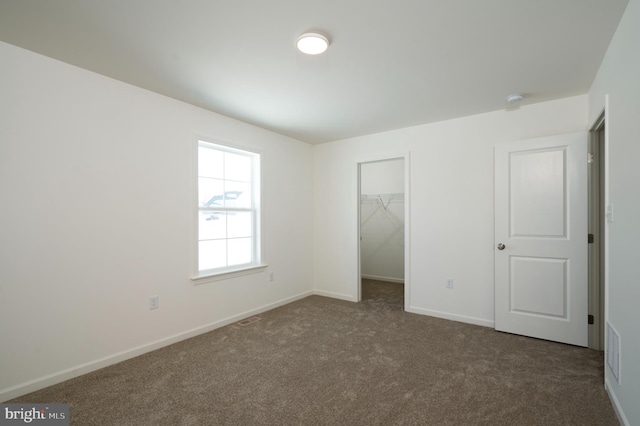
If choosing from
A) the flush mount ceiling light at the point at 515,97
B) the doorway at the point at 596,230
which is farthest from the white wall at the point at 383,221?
the doorway at the point at 596,230

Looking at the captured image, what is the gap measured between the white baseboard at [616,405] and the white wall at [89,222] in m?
3.36

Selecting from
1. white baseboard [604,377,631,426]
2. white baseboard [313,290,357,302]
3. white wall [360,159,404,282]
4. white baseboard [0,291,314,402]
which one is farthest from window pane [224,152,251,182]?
white baseboard [604,377,631,426]

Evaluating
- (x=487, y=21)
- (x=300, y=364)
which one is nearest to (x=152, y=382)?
(x=300, y=364)

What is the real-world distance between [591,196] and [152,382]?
4.15 metres

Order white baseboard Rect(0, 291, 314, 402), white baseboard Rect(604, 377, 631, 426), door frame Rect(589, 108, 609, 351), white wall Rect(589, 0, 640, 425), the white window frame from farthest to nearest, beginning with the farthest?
1. the white window frame
2. door frame Rect(589, 108, 609, 351)
3. white baseboard Rect(0, 291, 314, 402)
4. white baseboard Rect(604, 377, 631, 426)
5. white wall Rect(589, 0, 640, 425)

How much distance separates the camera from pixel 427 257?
381 centimetres

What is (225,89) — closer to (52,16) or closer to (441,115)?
(52,16)

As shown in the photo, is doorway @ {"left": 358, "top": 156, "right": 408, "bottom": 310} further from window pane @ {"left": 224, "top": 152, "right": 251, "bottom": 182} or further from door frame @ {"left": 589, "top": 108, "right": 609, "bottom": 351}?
door frame @ {"left": 589, "top": 108, "right": 609, "bottom": 351}

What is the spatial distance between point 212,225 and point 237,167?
845mm

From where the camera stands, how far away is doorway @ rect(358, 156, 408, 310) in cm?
586

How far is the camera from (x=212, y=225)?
11.4 ft

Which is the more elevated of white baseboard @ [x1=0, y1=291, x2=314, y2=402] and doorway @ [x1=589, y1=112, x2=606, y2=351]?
doorway @ [x1=589, y1=112, x2=606, y2=351]

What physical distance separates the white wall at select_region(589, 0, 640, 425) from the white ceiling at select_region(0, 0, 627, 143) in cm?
24

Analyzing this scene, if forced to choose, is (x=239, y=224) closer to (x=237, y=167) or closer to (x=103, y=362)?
(x=237, y=167)
